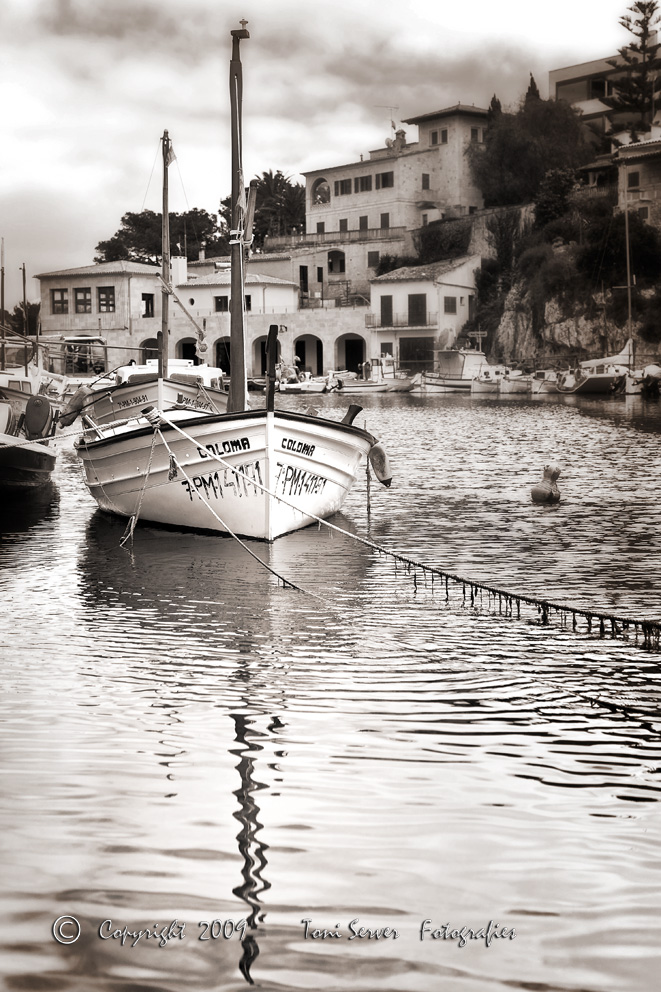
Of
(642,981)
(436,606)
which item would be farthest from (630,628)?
(642,981)

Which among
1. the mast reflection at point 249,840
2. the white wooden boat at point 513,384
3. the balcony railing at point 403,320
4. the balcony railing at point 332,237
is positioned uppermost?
the balcony railing at point 332,237

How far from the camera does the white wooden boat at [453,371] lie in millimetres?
73500

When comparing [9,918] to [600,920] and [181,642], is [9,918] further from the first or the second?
[181,642]

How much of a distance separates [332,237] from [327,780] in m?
81.8

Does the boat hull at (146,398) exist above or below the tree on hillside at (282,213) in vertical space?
below

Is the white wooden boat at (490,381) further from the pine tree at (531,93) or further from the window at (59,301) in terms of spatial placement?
the window at (59,301)

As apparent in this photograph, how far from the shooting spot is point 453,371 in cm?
7662

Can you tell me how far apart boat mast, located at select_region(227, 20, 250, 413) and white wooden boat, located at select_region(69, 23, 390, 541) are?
1cm

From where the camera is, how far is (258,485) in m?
13.5

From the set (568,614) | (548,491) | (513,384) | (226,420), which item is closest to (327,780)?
(568,614)

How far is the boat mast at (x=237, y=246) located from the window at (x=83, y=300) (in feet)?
235

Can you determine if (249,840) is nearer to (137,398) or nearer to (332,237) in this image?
(137,398)

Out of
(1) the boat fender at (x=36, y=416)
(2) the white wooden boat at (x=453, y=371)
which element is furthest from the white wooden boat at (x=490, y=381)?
(1) the boat fender at (x=36, y=416)

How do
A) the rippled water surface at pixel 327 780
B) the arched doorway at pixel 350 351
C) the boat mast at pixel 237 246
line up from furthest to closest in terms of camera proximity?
the arched doorway at pixel 350 351 → the boat mast at pixel 237 246 → the rippled water surface at pixel 327 780
